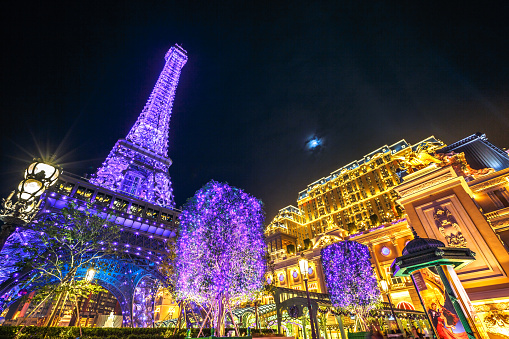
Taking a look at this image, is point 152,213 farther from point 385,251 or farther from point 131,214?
point 385,251

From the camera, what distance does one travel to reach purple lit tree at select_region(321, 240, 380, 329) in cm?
1911

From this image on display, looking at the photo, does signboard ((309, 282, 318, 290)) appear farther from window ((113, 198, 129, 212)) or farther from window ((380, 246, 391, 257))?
window ((113, 198, 129, 212))

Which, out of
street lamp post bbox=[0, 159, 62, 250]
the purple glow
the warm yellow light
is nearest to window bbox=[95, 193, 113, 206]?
the purple glow

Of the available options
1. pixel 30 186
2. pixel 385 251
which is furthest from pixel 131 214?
pixel 385 251

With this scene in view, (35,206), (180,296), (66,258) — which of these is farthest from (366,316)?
(66,258)

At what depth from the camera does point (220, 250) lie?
13.5m

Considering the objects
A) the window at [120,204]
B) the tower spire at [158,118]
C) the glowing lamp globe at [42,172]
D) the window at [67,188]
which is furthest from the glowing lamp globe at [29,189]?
the tower spire at [158,118]

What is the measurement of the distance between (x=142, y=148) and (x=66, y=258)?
2584 cm

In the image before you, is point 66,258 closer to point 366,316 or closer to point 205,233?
point 205,233

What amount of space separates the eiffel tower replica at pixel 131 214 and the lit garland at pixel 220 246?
32.0 feet

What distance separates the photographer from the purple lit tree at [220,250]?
12.9m

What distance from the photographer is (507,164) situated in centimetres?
2595

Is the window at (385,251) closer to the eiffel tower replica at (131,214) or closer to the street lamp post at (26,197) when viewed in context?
the eiffel tower replica at (131,214)

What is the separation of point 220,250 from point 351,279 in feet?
44.3
